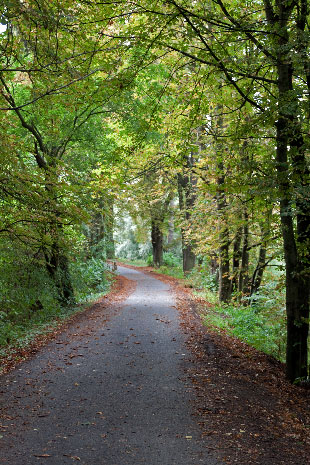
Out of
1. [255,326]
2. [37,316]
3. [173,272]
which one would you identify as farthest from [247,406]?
[173,272]

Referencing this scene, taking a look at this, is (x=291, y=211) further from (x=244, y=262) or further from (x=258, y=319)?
(x=244, y=262)

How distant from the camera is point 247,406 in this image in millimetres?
5363

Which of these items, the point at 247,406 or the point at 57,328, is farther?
the point at 57,328

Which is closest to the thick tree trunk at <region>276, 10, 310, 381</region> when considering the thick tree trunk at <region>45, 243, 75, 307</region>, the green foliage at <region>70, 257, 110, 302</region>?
the thick tree trunk at <region>45, 243, 75, 307</region>

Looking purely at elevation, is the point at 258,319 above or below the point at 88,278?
below

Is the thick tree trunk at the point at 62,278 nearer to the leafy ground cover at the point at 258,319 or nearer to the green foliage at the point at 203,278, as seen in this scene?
the leafy ground cover at the point at 258,319

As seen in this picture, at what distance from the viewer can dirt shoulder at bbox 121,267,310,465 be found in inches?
165

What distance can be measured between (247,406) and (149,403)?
4.46 ft

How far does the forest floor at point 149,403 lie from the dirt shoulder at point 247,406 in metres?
0.01

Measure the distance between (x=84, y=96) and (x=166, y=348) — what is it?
5.58 meters

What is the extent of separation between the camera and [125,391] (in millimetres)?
5926

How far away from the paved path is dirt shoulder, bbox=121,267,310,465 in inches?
10.0

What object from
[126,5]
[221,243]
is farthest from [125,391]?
[221,243]

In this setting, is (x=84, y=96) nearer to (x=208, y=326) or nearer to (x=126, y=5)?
(x=126, y=5)
